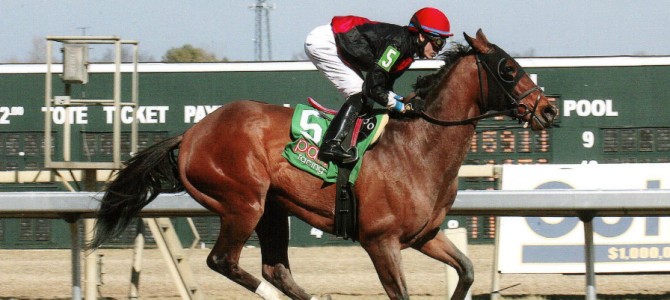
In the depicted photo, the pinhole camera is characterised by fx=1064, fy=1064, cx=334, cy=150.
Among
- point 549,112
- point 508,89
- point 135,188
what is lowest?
point 135,188

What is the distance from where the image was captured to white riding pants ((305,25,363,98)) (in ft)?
19.3

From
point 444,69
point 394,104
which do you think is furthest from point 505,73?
point 394,104

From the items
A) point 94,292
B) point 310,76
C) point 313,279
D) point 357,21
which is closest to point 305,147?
point 357,21

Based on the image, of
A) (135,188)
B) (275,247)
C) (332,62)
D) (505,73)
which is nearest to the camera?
(505,73)

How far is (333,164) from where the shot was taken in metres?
5.68

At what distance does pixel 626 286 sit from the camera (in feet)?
26.8

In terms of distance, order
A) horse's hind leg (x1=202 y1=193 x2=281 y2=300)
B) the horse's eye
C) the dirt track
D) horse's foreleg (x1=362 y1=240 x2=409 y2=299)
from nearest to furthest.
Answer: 1. horse's foreleg (x1=362 y1=240 x2=409 y2=299)
2. the horse's eye
3. horse's hind leg (x1=202 y1=193 x2=281 y2=300)
4. the dirt track

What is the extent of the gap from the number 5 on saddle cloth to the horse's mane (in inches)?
10.5

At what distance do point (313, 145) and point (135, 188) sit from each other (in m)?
1.10

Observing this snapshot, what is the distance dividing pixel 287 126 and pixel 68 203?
4.37ft

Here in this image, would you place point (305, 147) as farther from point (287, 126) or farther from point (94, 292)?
point (94, 292)

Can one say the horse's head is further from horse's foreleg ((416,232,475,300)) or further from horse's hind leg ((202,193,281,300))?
horse's hind leg ((202,193,281,300))

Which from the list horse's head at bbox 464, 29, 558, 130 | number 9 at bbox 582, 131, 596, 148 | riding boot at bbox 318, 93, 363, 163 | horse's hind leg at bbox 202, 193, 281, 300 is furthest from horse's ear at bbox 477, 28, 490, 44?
number 9 at bbox 582, 131, 596, 148

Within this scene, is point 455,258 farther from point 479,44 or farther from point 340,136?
point 479,44
